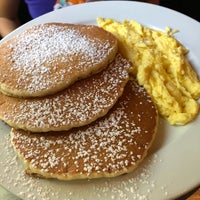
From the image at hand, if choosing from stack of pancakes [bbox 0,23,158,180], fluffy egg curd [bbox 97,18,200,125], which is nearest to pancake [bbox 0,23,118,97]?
stack of pancakes [bbox 0,23,158,180]

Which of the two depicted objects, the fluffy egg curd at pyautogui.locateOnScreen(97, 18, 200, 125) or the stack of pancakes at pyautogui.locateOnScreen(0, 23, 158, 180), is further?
the fluffy egg curd at pyautogui.locateOnScreen(97, 18, 200, 125)

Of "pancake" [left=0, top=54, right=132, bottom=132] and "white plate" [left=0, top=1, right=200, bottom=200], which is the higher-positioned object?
"pancake" [left=0, top=54, right=132, bottom=132]

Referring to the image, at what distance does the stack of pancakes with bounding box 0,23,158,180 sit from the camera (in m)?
1.08

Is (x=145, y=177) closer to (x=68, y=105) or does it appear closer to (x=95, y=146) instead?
(x=95, y=146)

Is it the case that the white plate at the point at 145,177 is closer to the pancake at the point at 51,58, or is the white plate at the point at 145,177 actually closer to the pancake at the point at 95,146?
the pancake at the point at 95,146

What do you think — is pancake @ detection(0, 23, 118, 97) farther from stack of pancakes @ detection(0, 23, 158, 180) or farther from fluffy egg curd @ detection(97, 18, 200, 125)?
fluffy egg curd @ detection(97, 18, 200, 125)

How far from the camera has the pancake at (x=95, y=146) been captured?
106cm

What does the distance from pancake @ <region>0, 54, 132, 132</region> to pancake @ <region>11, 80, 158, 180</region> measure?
4 centimetres

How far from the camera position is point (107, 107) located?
116 cm

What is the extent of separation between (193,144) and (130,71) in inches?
14.1

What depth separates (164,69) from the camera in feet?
4.58

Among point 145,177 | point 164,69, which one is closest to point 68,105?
point 145,177

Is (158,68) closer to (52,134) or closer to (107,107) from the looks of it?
(107,107)

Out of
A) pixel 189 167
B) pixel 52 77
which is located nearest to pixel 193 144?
pixel 189 167
